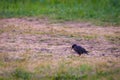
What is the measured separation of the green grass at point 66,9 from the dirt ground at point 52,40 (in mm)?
1072

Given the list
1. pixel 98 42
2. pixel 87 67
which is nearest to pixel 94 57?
pixel 87 67

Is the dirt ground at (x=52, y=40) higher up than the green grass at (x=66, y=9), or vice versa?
the dirt ground at (x=52, y=40)

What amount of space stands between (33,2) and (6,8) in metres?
1.54

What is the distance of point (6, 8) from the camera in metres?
18.5

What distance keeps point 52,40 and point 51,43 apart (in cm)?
46

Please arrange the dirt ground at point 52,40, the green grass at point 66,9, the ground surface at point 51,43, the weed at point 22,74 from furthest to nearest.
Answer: the green grass at point 66,9, the dirt ground at point 52,40, the ground surface at point 51,43, the weed at point 22,74

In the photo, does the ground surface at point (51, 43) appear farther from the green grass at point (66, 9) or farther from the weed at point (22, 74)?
the green grass at point (66, 9)

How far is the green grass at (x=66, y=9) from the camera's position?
1717 centimetres

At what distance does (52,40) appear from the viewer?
12438 mm

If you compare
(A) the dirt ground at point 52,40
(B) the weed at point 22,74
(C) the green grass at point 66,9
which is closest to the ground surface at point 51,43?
(A) the dirt ground at point 52,40

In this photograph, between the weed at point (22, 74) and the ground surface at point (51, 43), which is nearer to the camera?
the weed at point (22, 74)

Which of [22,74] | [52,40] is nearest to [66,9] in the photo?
[52,40]

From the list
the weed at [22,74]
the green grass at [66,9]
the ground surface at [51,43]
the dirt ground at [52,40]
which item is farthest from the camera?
the green grass at [66,9]

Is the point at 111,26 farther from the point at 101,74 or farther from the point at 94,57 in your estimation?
the point at 101,74
